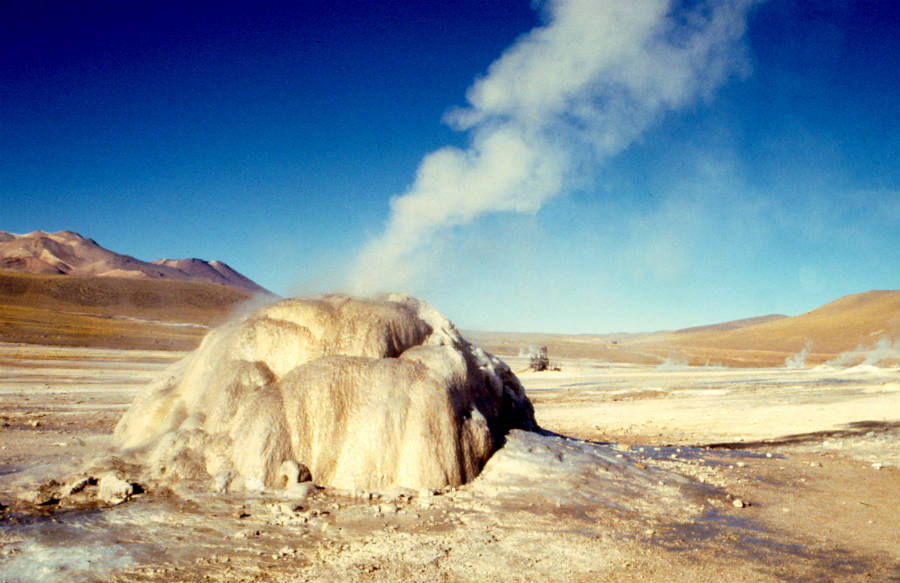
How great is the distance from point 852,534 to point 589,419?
11904 millimetres

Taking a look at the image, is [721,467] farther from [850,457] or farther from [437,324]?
[437,324]

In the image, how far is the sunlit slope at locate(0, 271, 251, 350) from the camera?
55500 mm

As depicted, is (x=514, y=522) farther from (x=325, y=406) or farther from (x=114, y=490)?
(x=114, y=490)

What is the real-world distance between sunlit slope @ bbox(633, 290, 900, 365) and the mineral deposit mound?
220 ft

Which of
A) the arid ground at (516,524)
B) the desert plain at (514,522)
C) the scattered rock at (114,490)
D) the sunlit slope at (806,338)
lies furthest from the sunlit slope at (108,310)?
the sunlit slope at (806,338)

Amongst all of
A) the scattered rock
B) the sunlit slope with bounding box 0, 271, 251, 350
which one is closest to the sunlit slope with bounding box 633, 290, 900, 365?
the sunlit slope with bounding box 0, 271, 251, 350

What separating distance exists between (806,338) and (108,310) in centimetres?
11211

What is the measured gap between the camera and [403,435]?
7.78 meters

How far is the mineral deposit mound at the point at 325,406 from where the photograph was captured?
768 cm

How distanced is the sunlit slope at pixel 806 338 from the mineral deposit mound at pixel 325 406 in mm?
67191

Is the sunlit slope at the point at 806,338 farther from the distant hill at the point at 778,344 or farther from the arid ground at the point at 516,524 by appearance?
the arid ground at the point at 516,524

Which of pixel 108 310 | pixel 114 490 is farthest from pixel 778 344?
pixel 108 310

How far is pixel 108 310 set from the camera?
93688 millimetres

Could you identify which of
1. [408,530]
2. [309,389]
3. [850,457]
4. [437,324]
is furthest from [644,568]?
[850,457]
